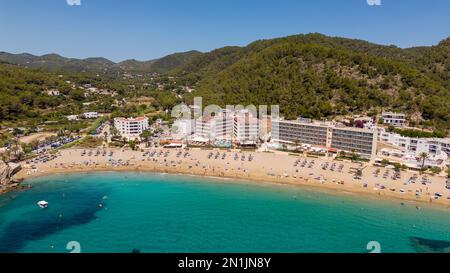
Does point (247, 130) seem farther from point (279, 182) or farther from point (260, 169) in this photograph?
point (279, 182)

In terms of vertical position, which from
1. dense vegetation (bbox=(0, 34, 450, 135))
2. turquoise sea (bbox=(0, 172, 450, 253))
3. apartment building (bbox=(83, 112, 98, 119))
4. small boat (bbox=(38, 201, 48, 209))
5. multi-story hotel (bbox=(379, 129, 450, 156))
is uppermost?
dense vegetation (bbox=(0, 34, 450, 135))

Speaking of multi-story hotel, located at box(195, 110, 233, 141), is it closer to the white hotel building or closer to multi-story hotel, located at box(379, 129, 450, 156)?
the white hotel building

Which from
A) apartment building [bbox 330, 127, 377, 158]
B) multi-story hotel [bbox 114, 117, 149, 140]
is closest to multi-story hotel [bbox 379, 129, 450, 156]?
apartment building [bbox 330, 127, 377, 158]

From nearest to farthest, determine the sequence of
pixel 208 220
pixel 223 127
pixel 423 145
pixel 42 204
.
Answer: pixel 208 220 → pixel 42 204 → pixel 423 145 → pixel 223 127

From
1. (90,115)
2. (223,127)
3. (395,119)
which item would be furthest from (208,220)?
(90,115)

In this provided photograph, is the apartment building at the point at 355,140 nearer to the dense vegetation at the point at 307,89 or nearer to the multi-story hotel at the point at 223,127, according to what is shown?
the dense vegetation at the point at 307,89

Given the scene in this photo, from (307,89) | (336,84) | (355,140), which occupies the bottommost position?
(355,140)
